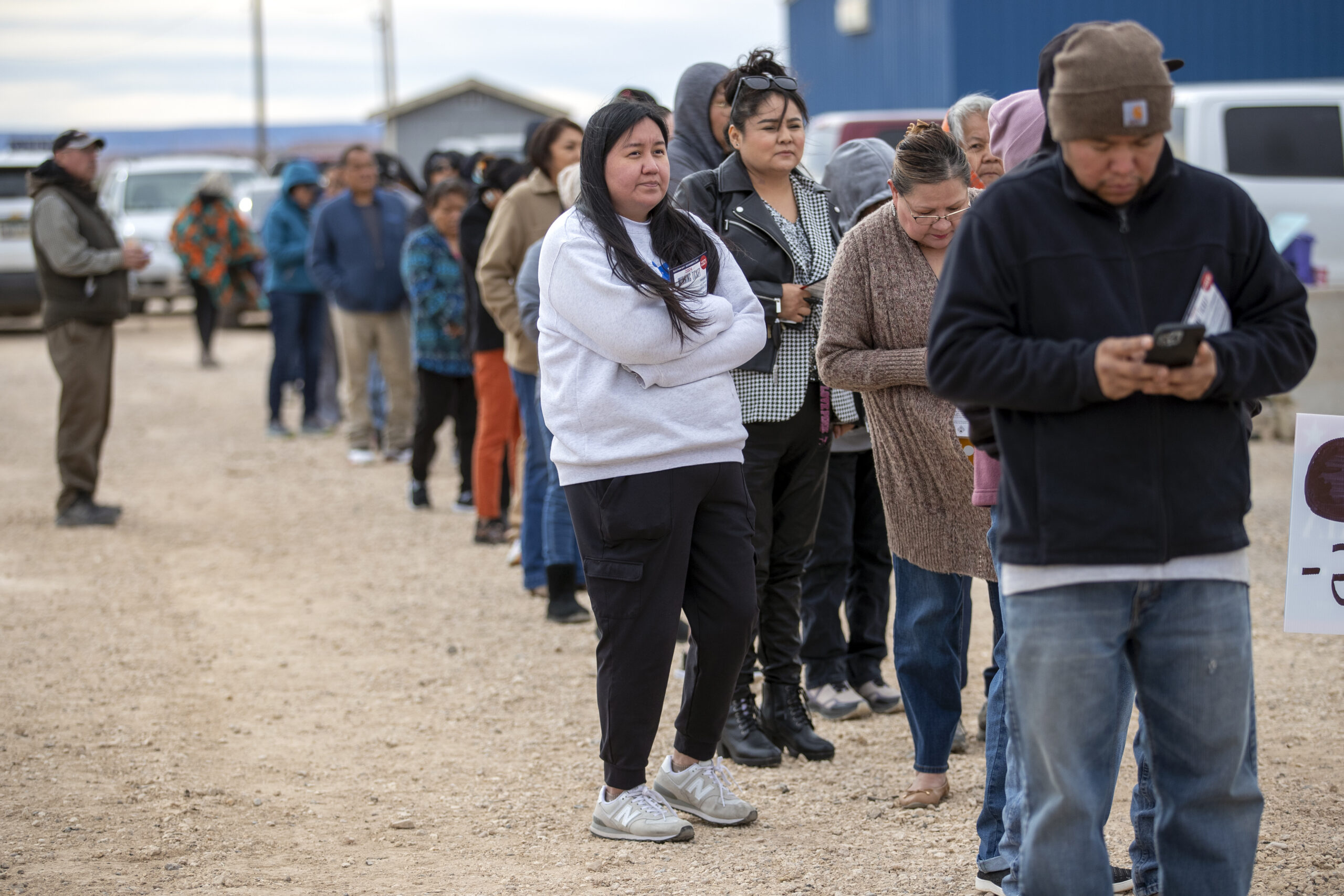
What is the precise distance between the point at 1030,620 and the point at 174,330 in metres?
20.4

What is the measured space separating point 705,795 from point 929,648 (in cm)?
75

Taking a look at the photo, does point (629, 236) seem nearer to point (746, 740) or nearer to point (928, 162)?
point (928, 162)

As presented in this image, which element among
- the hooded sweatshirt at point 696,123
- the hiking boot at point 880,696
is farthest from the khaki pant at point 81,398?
the hiking boot at point 880,696

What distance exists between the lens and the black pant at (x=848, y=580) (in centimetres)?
496

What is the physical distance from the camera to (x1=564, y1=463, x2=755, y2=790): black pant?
3590mm

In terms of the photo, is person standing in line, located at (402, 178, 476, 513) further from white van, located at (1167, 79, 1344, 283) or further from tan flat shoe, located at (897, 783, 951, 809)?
white van, located at (1167, 79, 1344, 283)

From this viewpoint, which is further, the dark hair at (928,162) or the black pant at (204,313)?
the black pant at (204,313)

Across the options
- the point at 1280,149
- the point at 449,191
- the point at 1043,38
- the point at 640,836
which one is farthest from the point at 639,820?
the point at 1043,38

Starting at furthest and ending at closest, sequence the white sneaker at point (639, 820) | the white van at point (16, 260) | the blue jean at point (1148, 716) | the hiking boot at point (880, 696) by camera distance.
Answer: the white van at point (16, 260)
the hiking boot at point (880, 696)
the white sneaker at point (639, 820)
the blue jean at point (1148, 716)

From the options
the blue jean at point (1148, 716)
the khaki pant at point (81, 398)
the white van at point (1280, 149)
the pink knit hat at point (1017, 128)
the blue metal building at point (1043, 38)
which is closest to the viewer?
the blue jean at point (1148, 716)

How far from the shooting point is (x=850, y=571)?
5.12m

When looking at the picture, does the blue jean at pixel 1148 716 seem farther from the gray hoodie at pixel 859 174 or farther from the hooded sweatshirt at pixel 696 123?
the hooded sweatshirt at pixel 696 123

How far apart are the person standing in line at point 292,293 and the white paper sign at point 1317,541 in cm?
930

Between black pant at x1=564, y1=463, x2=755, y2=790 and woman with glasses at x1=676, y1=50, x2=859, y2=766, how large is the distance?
459mm
